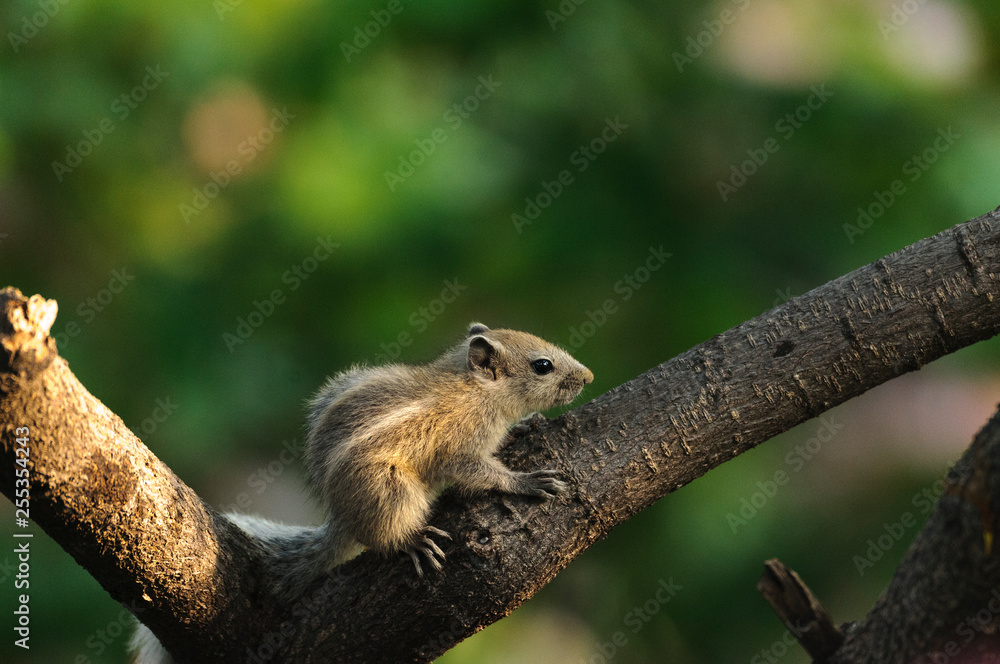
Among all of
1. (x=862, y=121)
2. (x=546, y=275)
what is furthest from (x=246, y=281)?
(x=862, y=121)

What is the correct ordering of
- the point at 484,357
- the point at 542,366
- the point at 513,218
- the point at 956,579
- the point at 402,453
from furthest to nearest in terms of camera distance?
the point at 513,218
the point at 542,366
the point at 484,357
the point at 402,453
the point at 956,579

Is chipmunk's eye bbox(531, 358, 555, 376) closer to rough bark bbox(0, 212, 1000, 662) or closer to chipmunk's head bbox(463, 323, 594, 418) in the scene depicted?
chipmunk's head bbox(463, 323, 594, 418)

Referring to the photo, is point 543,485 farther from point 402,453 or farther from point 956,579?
point 956,579

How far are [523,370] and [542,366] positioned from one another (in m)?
0.09

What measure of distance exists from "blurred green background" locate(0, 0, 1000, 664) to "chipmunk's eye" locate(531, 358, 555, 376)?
3107mm

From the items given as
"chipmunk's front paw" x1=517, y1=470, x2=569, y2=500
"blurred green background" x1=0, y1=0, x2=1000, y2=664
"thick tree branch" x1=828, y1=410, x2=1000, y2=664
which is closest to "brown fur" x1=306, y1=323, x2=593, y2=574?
"chipmunk's front paw" x1=517, y1=470, x2=569, y2=500

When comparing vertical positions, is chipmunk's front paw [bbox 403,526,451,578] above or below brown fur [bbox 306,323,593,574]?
below

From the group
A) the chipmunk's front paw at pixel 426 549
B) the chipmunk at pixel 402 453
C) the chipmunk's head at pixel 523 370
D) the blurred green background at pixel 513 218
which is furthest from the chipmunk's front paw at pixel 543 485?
the blurred green background at pixel 513 218

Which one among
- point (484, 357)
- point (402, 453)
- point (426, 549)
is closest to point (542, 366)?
point (484, 357)

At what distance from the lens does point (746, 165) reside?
766cm

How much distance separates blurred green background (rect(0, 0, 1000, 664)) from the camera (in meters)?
6.92

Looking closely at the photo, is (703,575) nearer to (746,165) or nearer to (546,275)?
(546,275)

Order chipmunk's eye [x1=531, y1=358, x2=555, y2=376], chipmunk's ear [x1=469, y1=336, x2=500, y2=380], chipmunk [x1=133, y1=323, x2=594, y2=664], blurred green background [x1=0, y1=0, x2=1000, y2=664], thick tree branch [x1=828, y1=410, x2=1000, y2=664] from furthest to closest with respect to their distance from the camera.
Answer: blurred green background [x1=0, y1=0, x2=1000, y2=664] → chipmunk's eye [x1=531, y1=358, x2=555, y2=376] → chipmunk's ear [x1=469, y1=336, x2=500, y2=380] → chipmunk [x1=133, y1=323, x2=594, y2=664] → thick tree branch [x1=828, y1=410, x2=1000, y2=664]

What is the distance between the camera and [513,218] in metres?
7.49
